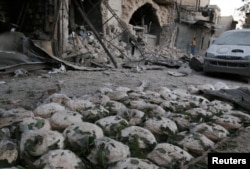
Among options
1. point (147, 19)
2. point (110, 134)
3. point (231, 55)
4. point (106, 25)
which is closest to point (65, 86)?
point (110, 134)

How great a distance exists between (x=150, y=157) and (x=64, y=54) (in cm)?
717

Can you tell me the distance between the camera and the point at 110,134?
8.37 feet

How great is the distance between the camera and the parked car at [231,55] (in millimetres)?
8000

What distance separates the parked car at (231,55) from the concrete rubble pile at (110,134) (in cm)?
504

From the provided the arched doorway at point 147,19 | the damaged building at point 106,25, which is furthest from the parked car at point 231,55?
the arched doorway at point 147,19

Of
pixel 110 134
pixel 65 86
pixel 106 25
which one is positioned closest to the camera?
pixel 110 134

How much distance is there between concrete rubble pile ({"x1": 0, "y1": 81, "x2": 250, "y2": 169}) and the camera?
6.86 feet

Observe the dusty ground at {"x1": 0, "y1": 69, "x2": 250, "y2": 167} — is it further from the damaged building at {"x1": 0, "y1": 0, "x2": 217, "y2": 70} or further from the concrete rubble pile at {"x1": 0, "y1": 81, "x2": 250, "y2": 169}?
the damaged building at {"x1": 0, "y1": 0, "x2": 217, "y2": 70}

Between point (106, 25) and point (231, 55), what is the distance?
710 centimetres

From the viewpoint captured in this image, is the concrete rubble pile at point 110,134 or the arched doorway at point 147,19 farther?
the arched doorway at point 147,19

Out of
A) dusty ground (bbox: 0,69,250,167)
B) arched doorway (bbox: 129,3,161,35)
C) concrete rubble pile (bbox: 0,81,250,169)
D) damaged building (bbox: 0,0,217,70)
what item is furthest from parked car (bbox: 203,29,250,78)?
arched doorway (bbox: 129,3,161,35)

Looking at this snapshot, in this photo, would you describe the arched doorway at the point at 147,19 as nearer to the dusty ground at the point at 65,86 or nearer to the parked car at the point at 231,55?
the parked car at the point at 231,55

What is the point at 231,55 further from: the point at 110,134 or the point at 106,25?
the point at 106,25

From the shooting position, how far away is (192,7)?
22.9 meters
